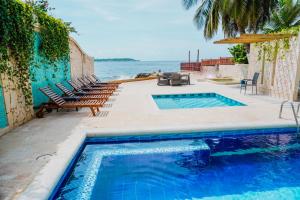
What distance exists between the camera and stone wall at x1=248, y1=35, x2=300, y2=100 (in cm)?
841

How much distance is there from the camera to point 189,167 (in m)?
4.26

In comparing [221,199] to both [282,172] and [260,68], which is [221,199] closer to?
[282,172]

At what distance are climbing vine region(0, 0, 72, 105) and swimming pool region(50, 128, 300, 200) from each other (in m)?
2.48

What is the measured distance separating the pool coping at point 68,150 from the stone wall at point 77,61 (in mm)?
6642

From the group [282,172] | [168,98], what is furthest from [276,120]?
[168,98]

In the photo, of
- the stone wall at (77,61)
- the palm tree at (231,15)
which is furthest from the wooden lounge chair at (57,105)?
the palm tree at (231,15)

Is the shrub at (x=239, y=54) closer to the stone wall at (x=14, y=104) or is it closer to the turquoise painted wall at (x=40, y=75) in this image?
the turquoise painted wall at (x=40, y=75)

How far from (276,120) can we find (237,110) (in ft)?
4.58

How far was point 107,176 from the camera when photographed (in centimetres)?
395

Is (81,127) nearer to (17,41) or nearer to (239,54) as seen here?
(17,41)

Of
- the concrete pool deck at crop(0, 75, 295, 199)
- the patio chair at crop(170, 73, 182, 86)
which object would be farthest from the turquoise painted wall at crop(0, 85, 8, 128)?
Answer: the patio chair at crop(170, 73, 182, 86)

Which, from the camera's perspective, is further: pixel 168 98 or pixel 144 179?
pixel 168 98

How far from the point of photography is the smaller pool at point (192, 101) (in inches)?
358

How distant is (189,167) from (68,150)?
220 centimetres
